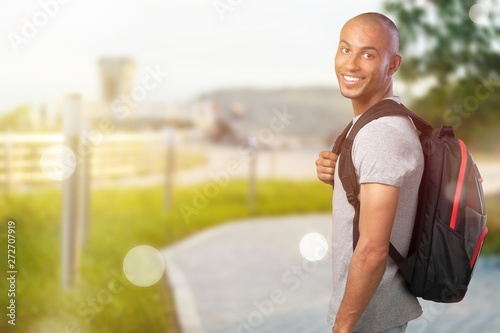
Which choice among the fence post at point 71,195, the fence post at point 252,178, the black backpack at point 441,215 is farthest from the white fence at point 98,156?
the black backpack at point 441,215

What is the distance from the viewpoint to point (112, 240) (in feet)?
24.0

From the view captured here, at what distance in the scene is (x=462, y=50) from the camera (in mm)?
8391

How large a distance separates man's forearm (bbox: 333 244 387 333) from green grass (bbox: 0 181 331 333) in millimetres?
3338

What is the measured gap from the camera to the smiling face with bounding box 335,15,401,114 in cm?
178

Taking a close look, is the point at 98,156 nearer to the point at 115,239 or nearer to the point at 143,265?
the point at 115,239

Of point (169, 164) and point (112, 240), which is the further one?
point (169, 164)

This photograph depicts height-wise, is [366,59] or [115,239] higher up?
[366,59]

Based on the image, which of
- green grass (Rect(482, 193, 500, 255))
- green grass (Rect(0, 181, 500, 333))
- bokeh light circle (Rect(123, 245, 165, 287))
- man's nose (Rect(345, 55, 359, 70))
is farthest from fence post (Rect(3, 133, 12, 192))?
man's nose (Rect(345, 55, 359, 70))

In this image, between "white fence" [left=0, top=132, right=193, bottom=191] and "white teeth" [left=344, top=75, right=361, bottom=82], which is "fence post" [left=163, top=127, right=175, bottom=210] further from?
"white teeth" [left=344, top=75, right=361, bottom=82]

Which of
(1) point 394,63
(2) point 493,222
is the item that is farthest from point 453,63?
(1) point 394,63

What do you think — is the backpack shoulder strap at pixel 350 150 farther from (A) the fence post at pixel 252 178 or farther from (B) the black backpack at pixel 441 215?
(A) the fence post at pixel 252 178

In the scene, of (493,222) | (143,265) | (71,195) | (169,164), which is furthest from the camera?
(169,164)

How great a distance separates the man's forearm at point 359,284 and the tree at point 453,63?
6.81 metres

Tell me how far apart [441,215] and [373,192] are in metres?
0.24
